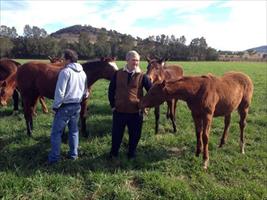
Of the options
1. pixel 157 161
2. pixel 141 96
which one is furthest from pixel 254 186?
pixel 141 96

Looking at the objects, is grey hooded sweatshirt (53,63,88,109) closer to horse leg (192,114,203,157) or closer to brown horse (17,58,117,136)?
brown horse (17,58,117,136)

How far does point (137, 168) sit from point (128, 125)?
3.12 ft

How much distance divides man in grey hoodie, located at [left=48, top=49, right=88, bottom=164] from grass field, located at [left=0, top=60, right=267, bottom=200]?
1.24ft

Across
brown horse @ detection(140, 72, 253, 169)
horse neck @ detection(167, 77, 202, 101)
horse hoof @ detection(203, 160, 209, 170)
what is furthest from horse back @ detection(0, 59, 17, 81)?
horse hoof @ detection(203, 160, 209, 170)

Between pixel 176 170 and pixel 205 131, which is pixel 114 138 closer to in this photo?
pixel 176 170

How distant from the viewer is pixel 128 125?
720 centimetres

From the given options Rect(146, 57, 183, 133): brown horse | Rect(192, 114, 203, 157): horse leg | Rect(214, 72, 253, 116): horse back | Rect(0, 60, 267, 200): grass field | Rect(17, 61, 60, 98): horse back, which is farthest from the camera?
Rect(146, 57, 183, 133): brown horse

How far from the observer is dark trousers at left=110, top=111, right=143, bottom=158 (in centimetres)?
709

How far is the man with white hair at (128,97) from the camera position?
686 cm

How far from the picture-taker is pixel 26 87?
9023mm

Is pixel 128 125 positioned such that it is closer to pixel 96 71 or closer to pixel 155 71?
pixel 96 71

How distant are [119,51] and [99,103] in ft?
200

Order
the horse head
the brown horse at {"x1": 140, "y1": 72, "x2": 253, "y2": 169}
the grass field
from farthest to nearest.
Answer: the horse head < the brown horse at {"x1": 140, "y1": 72, "x2": 253, "y2": 169} < the grass field

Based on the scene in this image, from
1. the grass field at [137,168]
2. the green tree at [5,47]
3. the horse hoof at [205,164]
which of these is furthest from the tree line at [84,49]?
the horse hoof at [205,164]
